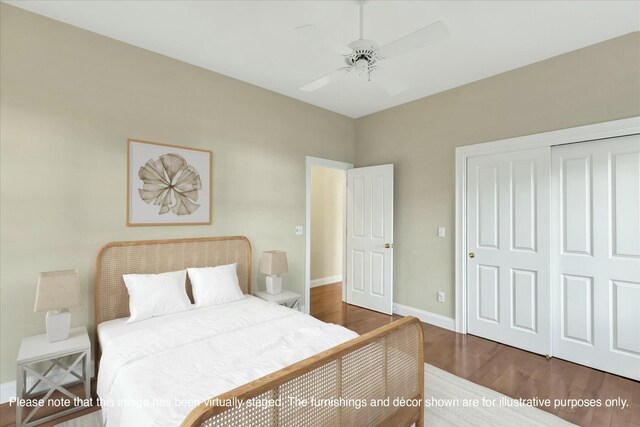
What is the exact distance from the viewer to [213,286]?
2922 millimetres

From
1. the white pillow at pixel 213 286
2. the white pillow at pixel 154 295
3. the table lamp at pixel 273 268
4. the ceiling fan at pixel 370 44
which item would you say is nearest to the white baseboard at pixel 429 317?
the table lamp at pixel 273 268

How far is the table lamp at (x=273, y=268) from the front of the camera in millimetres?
3422

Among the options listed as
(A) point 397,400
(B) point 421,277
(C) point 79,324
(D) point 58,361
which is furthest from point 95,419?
(B) point 421,277

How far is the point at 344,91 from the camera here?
382 cm

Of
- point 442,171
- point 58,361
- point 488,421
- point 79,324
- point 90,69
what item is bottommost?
point 488,421

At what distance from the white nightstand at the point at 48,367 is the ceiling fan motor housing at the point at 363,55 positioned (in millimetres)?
2719

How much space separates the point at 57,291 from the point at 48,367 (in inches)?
29.4

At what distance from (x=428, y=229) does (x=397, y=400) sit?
8.41ft

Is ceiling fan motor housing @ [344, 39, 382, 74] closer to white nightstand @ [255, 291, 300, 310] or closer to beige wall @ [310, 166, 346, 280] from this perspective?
white nightstand @ [255, 291, 300, 310]

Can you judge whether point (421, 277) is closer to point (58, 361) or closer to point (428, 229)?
point (428, 229)

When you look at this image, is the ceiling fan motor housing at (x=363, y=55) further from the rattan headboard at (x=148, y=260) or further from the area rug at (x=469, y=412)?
the area rug at (x=469, y=412)

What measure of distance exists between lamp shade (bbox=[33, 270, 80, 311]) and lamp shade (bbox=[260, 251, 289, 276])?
66.2 inches

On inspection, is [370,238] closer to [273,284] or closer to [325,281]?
[273,284]

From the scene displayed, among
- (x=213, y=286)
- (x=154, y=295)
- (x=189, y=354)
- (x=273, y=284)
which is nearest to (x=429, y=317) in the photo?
(x=273, y=284)
